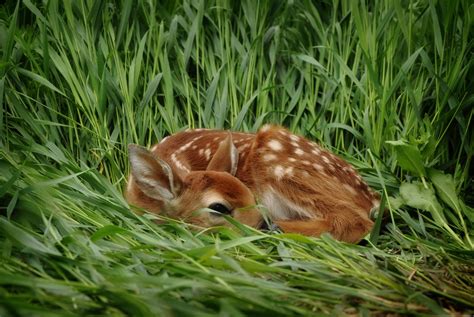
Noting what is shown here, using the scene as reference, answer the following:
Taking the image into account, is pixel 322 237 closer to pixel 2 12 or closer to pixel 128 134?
pixel 128 134

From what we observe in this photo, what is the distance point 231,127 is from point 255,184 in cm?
86

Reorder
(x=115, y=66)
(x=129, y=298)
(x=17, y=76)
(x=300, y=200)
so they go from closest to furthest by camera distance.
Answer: (x=129, y=298) → (x=300, y=200) → (x=17, y=76) → (x=115, y=66)

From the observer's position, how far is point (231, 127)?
16.7 feet

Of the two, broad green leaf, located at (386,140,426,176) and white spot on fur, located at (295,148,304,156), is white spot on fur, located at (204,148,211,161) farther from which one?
broad green leaf, located at (386,140,426,176)

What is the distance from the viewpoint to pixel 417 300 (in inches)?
111

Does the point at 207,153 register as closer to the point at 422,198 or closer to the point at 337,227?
the point at 337,227

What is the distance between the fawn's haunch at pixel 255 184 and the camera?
3.94 meters

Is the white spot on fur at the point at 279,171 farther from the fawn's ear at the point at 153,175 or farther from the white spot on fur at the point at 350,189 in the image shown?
the fawn's ear at the point at 153,175

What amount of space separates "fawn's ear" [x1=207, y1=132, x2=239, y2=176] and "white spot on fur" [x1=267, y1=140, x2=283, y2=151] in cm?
19

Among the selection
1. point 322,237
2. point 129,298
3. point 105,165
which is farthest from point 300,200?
point 129,298

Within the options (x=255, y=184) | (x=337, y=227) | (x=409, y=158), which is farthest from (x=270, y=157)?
(x=409, y=158)

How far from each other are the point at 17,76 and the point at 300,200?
1861 mm

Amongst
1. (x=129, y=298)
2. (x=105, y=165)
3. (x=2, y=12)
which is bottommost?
(x=105, y=165)

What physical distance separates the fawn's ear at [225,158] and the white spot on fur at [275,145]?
0.64 ft
